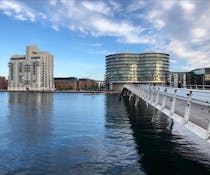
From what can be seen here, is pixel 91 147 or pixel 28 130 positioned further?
pixel 28 130

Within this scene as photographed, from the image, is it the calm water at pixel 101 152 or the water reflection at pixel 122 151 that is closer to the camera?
the calm water at pixel 101 152

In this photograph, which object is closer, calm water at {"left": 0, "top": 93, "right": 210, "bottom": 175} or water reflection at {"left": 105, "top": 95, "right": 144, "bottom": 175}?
calm water at {"left": 0, "top": 93, "right": 210, "bottom": 175}

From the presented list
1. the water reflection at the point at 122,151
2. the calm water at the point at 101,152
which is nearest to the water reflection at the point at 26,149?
the calm water at the point at 101,152

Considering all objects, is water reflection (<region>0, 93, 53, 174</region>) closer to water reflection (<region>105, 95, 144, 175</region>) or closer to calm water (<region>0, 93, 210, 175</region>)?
calm water (<region>0, 93, 210, 175</region>)

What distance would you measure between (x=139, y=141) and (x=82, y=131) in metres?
7.76

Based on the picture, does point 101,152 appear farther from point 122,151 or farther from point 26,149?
point 26,149

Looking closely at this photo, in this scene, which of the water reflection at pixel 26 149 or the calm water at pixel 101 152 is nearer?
the calm water at pixel 101 152

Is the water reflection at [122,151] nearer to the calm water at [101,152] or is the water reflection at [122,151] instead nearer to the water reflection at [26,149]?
the calm water at [101,152]

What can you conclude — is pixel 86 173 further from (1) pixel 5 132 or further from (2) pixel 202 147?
(1) pixel 5 132

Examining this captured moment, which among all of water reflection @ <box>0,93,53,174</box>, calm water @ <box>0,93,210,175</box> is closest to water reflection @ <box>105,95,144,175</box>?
calm water @ <box>0,93,210,175</box>

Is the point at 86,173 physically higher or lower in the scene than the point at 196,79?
lower

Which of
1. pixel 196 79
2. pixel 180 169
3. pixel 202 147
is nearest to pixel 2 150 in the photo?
pixel 180 169

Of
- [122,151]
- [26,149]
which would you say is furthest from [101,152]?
[26,149]

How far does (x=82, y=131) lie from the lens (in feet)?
109
